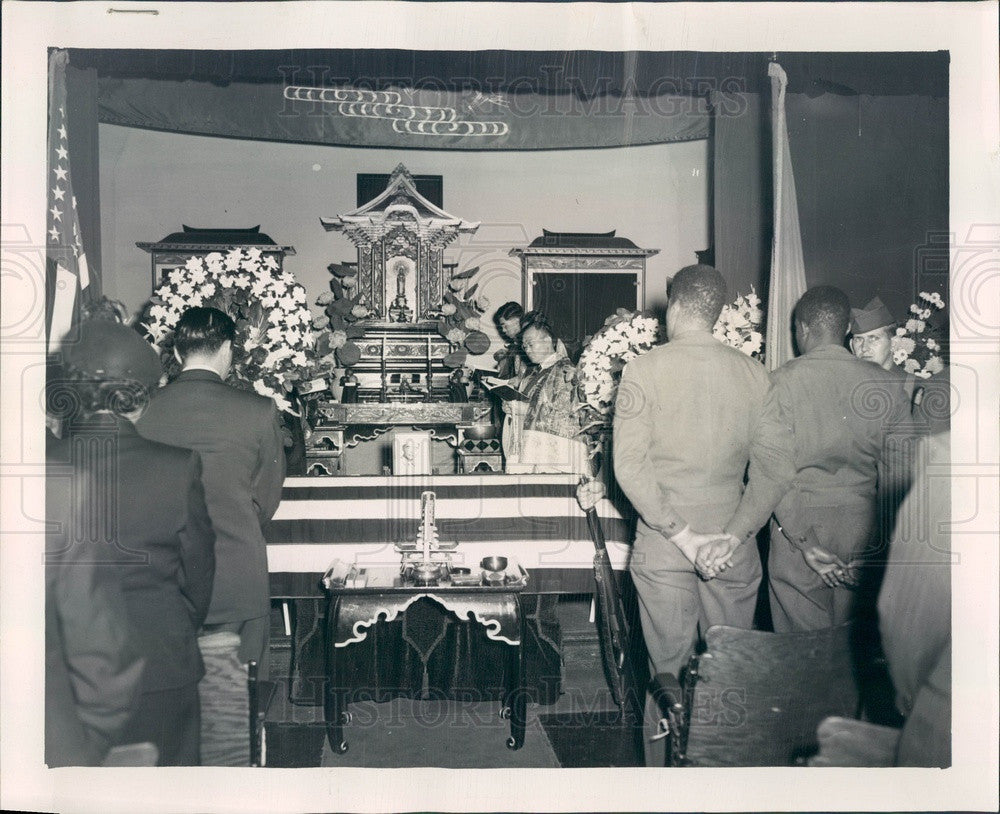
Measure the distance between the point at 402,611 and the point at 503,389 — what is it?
80.1 inches

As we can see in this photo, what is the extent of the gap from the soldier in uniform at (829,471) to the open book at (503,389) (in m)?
1.84

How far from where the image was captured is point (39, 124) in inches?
112

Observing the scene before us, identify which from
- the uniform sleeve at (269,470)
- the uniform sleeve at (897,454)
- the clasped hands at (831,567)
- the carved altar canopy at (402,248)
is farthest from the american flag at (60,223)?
the uniform sleeve at (897,454)

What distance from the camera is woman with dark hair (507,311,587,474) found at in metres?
3.96

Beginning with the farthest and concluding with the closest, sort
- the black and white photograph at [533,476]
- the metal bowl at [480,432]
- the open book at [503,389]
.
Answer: the metal bowl at [480,432], the open book at [503,389], the black and white photograph at [533,476]

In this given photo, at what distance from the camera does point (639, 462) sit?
2803 millimetres

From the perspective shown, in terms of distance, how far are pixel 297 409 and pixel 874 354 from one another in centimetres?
249

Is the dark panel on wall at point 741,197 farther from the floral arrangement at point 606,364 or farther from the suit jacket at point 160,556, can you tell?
the suit jacket at point 160,556

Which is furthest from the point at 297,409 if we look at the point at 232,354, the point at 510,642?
the point at 510,642

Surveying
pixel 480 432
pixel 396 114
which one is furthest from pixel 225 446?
pixel 480 432

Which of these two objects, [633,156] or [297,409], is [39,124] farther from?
[633,156]

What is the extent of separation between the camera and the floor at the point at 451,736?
2.89 meters

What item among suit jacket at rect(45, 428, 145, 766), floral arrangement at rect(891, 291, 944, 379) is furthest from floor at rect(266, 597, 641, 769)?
floral arrangement at rect(891, 291, 944, 379)

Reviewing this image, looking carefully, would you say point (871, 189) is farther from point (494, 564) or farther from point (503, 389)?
point (503, 389)
